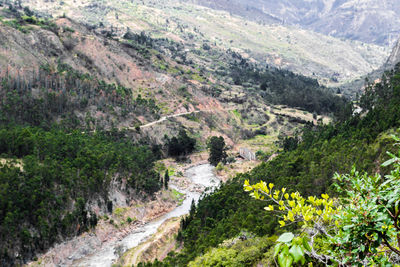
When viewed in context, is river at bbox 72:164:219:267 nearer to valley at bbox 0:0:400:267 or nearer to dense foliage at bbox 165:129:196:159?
valley at bbox 0:0:400:267

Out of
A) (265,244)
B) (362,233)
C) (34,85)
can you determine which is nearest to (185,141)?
(34,85)

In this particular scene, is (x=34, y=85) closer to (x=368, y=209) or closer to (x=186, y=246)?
(x=186, y=246)

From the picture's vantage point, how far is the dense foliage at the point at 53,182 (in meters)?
40.0

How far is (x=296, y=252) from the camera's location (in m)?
3.99

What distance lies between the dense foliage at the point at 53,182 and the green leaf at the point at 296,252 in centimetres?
4214

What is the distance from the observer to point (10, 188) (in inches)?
1646

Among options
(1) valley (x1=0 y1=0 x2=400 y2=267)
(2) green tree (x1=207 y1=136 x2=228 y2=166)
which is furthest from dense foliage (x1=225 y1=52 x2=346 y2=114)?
(2) green tree (x1=207 y1=136 x2=228 y2=166)

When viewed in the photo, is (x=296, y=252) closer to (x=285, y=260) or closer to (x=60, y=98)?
(x=285, y=260)

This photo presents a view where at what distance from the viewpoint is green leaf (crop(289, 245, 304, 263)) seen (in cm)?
394

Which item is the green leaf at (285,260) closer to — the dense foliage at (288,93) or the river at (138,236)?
the river at (138,236)

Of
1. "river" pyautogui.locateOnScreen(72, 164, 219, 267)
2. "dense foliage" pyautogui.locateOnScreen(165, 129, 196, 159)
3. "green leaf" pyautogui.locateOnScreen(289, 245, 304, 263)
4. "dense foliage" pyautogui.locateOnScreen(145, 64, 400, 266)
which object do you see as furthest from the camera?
"dense foliage" pyautogui.locateOnScreen(165, 129, 196, 159)

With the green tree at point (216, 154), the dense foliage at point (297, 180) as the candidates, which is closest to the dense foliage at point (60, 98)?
the green tree at point (216, 154)

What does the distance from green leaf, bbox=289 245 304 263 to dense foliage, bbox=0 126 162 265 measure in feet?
138

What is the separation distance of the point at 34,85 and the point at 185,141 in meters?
37.2
